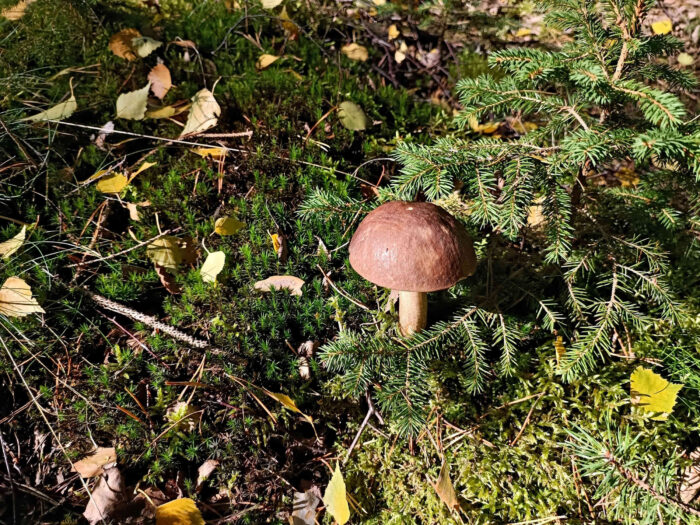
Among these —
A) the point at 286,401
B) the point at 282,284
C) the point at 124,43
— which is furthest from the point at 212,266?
the point at 124,43

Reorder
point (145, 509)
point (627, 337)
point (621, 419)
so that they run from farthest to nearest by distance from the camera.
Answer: point (627, 337) → point (621, 419) → point (145, 509)

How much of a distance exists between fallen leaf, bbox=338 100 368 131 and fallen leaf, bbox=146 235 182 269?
4.67 feet

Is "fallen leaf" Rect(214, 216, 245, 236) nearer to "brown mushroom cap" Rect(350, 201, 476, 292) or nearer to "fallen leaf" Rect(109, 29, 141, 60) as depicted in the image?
"brown mushroom cap" Rect(350, 201, 476, 292)

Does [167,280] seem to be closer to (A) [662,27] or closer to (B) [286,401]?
(B) [286,401]

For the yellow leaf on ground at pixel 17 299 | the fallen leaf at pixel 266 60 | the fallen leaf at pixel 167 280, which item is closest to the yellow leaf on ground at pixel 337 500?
the fallen leaf at pixel 167 280

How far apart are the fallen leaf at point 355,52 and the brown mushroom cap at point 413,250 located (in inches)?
99.5

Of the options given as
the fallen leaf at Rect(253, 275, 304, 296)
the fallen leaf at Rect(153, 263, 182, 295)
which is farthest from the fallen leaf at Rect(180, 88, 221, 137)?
the fallen leaf at Rect(253, 275, 304, 296)

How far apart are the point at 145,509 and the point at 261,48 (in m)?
3.33

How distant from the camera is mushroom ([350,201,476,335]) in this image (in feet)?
6.17

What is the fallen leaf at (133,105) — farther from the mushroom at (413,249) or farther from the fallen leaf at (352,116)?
the mushroom at (413,249)

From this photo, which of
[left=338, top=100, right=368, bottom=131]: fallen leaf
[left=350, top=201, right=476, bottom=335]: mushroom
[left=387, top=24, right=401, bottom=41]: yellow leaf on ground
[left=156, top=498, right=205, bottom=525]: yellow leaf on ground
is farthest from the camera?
[left=387, top=24, right=401, bottom=41]: yellow leaf on ground

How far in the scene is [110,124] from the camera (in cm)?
326

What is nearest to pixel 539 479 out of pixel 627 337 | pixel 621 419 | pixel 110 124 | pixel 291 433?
pixel 621 419

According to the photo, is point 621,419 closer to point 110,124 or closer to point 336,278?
point 336,278
